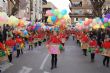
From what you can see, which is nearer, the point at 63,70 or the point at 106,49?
the point at 63,70

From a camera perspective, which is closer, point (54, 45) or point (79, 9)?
point (54, 45)

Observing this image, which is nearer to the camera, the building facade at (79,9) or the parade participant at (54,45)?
the parade participant at (54,45)

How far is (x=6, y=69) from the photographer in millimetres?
19000

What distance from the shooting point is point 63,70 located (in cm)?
1881

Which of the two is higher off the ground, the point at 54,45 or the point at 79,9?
the point at 79,9

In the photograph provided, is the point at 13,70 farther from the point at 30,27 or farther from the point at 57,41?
the point at 30,27

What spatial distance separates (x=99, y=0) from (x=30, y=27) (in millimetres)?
12731

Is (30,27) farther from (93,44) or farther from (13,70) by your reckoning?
(13,70)

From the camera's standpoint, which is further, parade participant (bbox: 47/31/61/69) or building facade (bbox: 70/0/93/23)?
building facade (bbox: 70/0/93/23)

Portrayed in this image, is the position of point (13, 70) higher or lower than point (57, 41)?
lower

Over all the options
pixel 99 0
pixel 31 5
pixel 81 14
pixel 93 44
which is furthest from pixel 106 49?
pixel 81 14

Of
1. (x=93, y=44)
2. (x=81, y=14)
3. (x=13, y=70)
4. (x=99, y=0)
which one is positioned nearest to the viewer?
(x=13, y=70)

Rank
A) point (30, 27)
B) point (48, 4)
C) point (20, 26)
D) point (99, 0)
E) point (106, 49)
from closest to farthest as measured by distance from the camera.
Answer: point (106, 49) → point (20, 26) → point (30, 27) → point (99, 0) → point (48, 4)

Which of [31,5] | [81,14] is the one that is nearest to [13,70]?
[31,5]
